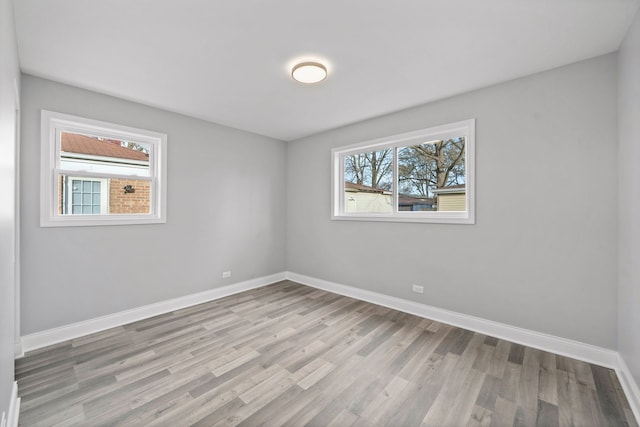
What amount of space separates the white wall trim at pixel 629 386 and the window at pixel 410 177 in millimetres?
1553

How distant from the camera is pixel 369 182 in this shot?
159 inches

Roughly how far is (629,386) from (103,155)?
5063 mm

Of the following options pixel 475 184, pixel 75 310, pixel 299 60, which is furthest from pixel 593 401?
pixel 75 310

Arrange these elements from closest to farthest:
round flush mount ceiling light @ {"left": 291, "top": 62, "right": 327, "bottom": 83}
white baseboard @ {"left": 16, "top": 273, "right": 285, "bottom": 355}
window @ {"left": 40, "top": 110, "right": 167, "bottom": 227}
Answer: round flush mount ceiling light @ {"left": 291, "top": 62, "right": 327, "bottom": 83} < white baseboard @ {"left": 16, "top": 273, "right": 285, "bottom": 355} < window @ {"left": 40, "top": 110, "right": 167, "bottom": 227}

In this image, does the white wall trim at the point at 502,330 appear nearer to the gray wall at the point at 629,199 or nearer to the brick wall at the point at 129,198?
the gray wall at the point at 629,199

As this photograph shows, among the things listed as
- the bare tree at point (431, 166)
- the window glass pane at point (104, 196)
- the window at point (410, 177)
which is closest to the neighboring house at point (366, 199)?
the window at point (410, 177)

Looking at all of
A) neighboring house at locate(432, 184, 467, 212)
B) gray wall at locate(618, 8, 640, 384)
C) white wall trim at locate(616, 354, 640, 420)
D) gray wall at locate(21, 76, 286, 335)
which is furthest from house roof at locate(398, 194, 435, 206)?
gray wall at locate(21, 76, 286, 335)

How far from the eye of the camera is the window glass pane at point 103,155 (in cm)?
284

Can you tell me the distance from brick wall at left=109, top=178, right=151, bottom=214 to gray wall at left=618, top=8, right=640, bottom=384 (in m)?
4.53

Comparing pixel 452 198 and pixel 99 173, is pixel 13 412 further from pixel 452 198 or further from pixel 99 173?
pixel 452 198

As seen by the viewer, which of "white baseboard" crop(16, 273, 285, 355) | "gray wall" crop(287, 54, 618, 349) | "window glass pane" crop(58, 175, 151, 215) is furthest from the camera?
"window glass pane" crop(58, 175, 151, 215)

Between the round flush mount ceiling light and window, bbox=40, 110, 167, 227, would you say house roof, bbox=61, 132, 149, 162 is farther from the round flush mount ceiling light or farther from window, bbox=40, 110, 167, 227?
the round flush mount ceiling light

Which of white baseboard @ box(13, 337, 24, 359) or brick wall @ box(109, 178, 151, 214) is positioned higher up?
brick wall @ box(109, 178, 151, 214)

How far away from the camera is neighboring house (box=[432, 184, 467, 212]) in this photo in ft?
10.2
